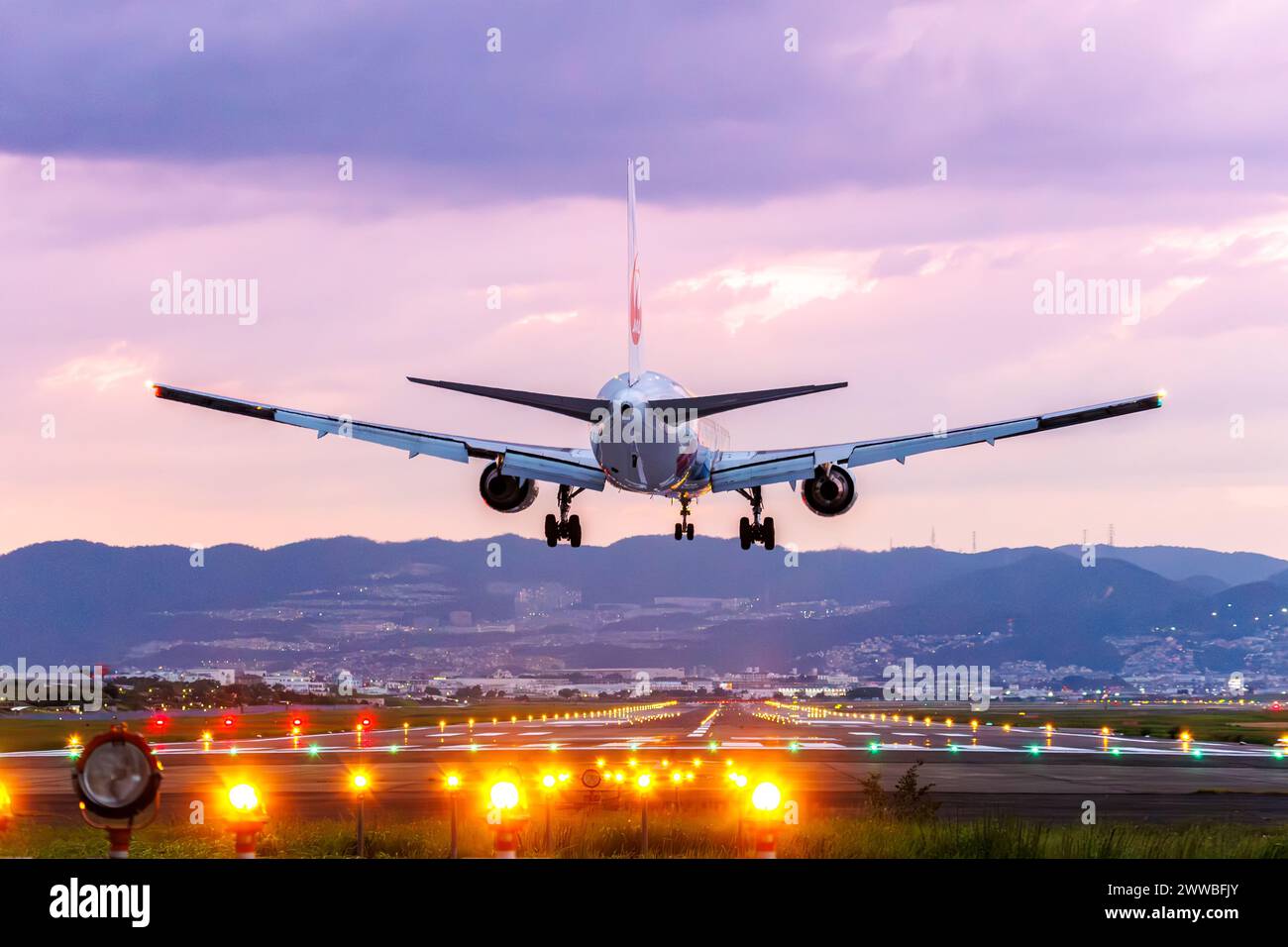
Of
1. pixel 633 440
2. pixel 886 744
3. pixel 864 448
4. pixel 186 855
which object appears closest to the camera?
pixel 186 855

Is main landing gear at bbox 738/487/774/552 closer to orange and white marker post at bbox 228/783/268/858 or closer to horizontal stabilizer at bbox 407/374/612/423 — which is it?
horizontal stabilizer at bbox 407/374/612/423

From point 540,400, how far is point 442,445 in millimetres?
11145

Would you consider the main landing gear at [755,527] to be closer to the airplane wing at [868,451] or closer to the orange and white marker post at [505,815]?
the airplane wing at [868,451]

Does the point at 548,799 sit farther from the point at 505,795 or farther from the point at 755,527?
the point at 755,527

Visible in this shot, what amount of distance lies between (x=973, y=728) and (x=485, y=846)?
313 feet

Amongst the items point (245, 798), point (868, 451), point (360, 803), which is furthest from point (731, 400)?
point (245, 798)

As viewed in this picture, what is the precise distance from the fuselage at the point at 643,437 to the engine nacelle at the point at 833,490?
21.1 feet

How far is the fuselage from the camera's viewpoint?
52.5 meters

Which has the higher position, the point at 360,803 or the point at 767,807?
the point at 767,807

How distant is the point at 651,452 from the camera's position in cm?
5375

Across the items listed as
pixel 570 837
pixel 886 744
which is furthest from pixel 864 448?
pixel 886 744

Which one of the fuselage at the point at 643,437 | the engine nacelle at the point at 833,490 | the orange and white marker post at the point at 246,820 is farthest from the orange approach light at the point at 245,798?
the engine nacelle at the point at 833,490
